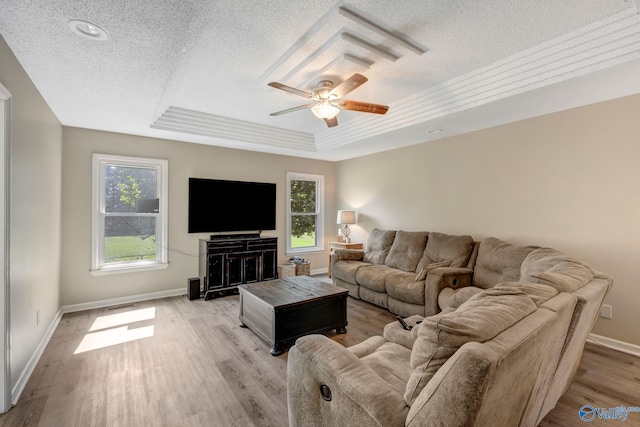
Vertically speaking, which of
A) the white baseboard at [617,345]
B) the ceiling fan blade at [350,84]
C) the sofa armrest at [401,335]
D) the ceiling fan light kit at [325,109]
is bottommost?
the white baseboard at [617,345]

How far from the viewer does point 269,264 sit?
5.03m

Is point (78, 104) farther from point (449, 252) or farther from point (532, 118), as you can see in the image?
point (532, 118)

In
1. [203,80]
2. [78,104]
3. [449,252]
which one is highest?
[203,80]

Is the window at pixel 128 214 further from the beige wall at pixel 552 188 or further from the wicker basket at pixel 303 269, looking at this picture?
the beige wall at pixel 552 188

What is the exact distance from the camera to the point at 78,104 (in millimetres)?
3121

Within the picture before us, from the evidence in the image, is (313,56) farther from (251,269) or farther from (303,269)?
(303,269)

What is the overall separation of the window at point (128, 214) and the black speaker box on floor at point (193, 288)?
0.52 m

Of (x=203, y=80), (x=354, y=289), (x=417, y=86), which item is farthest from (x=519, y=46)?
(x=354, y=289)

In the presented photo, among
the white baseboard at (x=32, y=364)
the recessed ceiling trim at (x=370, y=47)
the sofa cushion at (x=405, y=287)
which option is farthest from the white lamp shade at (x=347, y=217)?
the white baseboard at (x=32, y=364)

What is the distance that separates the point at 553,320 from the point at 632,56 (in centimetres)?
227

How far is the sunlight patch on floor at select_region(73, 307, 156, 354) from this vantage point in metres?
2.95

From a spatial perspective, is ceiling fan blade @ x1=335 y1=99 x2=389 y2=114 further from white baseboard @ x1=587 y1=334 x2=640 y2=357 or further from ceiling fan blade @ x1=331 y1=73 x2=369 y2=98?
white baseboard @ x1=587 y1=334 x2=640 y2=357

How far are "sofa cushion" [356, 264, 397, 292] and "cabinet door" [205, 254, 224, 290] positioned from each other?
6.98ft

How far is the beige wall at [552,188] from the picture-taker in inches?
110
